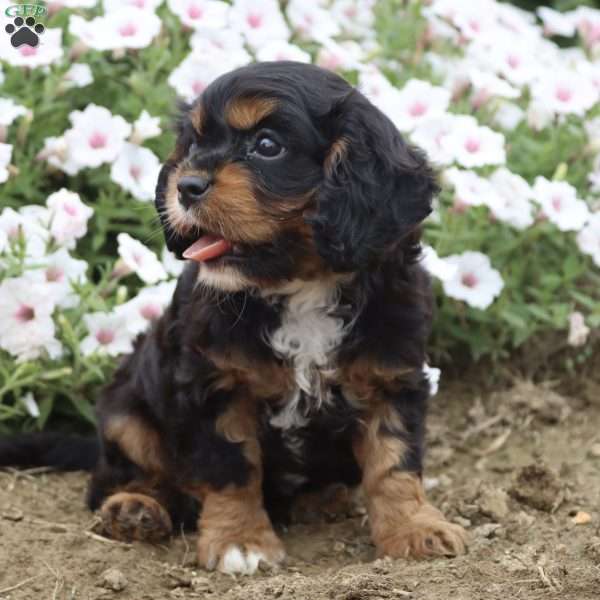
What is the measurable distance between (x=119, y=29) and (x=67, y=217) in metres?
1.11

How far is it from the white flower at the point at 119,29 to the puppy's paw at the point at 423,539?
8.72ft

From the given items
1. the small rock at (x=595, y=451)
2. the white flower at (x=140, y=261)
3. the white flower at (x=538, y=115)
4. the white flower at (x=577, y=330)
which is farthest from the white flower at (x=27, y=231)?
the white flower at (x=538, y=115)

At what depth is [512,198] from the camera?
5871 millimetres

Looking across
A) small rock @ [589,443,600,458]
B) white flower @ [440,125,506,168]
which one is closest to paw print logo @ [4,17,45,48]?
white flower @ [440,125,506,168]

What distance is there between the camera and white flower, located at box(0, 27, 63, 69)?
5.57 meters

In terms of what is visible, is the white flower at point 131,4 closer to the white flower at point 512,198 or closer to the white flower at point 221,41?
the white flower at point 221,41

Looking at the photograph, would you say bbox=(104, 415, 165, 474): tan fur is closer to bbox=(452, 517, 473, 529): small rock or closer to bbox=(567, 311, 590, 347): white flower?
bbox=(452, 517, 473, 529): small rock

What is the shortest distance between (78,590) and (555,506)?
186 cm

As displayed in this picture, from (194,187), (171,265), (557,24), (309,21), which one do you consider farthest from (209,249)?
(557,24)

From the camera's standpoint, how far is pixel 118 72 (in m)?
6.32

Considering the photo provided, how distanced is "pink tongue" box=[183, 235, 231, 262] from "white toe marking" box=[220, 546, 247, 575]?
1.01 meters

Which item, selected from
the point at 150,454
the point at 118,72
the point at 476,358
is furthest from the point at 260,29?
the point at 150,454

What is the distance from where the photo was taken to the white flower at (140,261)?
203 inches

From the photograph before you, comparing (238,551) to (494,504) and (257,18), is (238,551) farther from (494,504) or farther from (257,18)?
(257,18)
